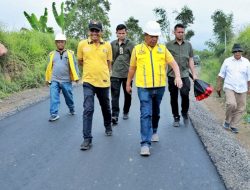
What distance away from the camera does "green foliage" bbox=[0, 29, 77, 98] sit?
16.4 metres

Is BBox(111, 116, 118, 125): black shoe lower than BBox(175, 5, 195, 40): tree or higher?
lower

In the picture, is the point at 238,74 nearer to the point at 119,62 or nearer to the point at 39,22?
the point at 119,62

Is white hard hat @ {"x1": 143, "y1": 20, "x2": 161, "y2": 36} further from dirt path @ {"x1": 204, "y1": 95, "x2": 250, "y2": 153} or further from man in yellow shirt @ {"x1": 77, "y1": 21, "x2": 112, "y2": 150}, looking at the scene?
dirt path @ {"x1": 204, "y1": 95, "x2": 250, "y2": 153}

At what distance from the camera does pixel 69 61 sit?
998 cm

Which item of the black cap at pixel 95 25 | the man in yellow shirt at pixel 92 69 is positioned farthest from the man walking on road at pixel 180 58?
the black cap at pixel 95 25

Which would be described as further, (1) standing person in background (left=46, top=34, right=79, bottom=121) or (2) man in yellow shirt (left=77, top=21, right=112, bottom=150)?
(1) standing person in background (left=46, top=34, right=79, bottom=121)

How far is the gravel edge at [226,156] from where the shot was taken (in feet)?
19.0

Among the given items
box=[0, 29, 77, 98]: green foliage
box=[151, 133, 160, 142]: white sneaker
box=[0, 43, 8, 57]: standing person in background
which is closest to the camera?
box=[151, 133, 160, 142]: white sneaker

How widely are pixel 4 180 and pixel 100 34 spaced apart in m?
2.92

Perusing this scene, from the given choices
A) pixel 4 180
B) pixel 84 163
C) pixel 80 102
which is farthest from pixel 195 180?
pixel 80 102

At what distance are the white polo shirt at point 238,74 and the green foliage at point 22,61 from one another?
7610 mm

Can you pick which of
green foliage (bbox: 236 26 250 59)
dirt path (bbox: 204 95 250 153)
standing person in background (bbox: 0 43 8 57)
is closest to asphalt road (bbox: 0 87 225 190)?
dirt path (bbox: 204 95 250 153)

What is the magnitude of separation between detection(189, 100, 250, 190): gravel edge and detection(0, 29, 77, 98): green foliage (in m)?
7.67

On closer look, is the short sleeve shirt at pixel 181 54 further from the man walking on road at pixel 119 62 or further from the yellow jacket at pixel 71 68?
the yellow jacket at pixel 71 68
